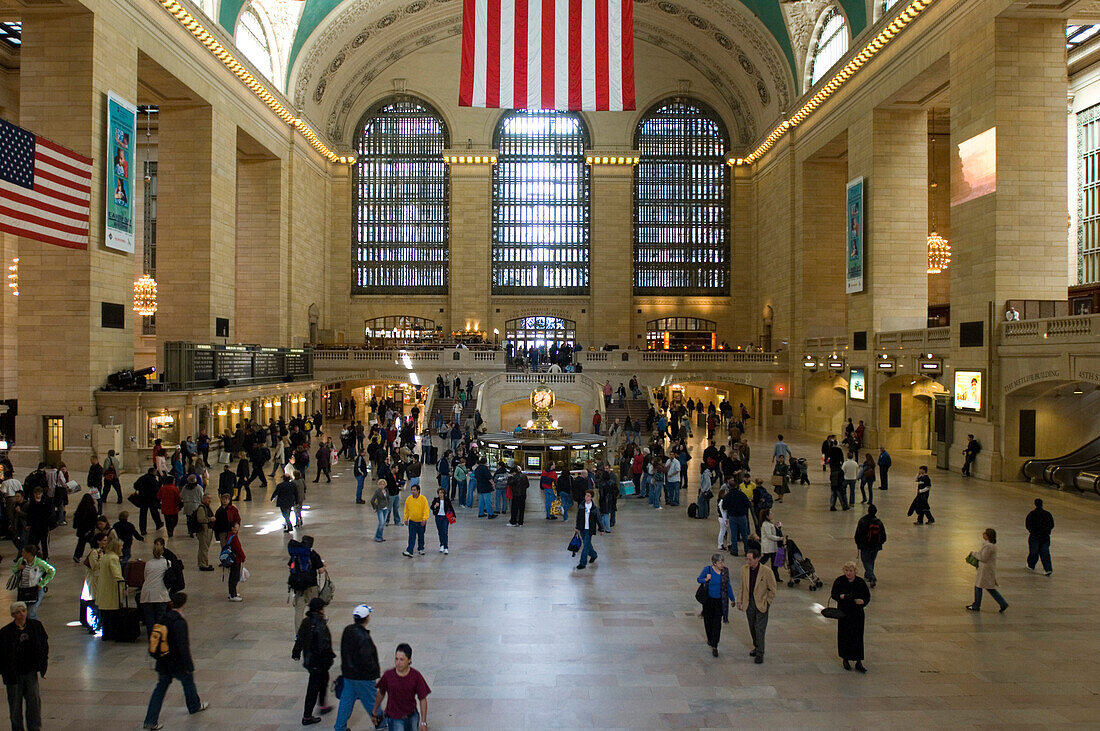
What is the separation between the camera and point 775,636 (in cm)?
832

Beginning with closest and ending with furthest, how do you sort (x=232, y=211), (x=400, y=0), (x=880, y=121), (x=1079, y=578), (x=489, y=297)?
1. (x=1079, y=578)
2. (x=880, y=121)
3. (x=232, y=211)
4. (x=400, y=0)
5. (x=489, y=297)

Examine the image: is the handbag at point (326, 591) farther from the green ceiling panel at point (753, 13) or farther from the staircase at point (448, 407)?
the green ceiling panel at point (753, 13)

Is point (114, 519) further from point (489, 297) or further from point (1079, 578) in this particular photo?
point (489, 297)

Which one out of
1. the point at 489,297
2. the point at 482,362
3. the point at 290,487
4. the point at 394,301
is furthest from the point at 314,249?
the point at 290,487

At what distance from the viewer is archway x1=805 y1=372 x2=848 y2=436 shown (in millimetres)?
33125

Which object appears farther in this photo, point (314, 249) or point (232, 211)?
point (314, 249)

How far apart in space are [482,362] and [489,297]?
11.0m

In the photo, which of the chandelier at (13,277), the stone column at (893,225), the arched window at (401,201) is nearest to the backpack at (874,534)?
the stone column at (893,225)

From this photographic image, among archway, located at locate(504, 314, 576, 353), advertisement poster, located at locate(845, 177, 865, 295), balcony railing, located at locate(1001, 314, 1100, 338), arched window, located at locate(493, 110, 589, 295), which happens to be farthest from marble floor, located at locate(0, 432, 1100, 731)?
arched window, located at locate(493, 110, 589, 295)

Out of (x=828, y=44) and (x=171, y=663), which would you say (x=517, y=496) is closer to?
(x=171, y=663)

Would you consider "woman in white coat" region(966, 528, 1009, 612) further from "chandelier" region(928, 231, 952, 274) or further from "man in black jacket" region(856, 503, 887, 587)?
"chandelier" region(928, 231, 952, 274)

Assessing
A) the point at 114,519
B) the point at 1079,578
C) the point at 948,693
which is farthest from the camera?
the point at 114,519

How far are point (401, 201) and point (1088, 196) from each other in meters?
33.5

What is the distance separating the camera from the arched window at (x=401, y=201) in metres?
45.4
